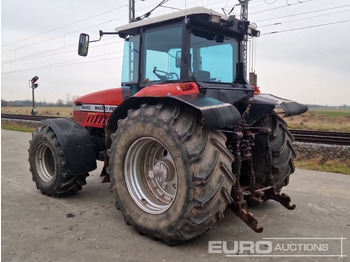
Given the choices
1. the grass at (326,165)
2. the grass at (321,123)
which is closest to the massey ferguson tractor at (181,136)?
the grass at (326,165)

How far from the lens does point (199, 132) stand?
345cm

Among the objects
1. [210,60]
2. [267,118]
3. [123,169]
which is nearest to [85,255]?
[123,169]

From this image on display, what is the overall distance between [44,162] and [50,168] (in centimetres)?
14

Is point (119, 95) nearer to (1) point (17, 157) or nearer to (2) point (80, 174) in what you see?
(2) point (80, 174)

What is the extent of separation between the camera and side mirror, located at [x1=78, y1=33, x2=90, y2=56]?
5109 mm

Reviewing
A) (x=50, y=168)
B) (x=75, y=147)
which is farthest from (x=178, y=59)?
(x=50, y=168)

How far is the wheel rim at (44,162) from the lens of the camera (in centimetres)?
554

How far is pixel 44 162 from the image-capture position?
560 cm

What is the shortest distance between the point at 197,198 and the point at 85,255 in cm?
122

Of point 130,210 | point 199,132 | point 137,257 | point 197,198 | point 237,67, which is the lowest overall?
point 137,257

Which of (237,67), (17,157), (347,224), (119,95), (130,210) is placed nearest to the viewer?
(130,210)

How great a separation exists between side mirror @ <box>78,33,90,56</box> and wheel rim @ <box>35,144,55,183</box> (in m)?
1.64

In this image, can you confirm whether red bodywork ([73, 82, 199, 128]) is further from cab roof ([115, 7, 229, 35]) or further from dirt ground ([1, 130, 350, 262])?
dirt ground ([1, 130, 350, 262])

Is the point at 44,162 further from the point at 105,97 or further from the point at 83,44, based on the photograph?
the point at 83,44
